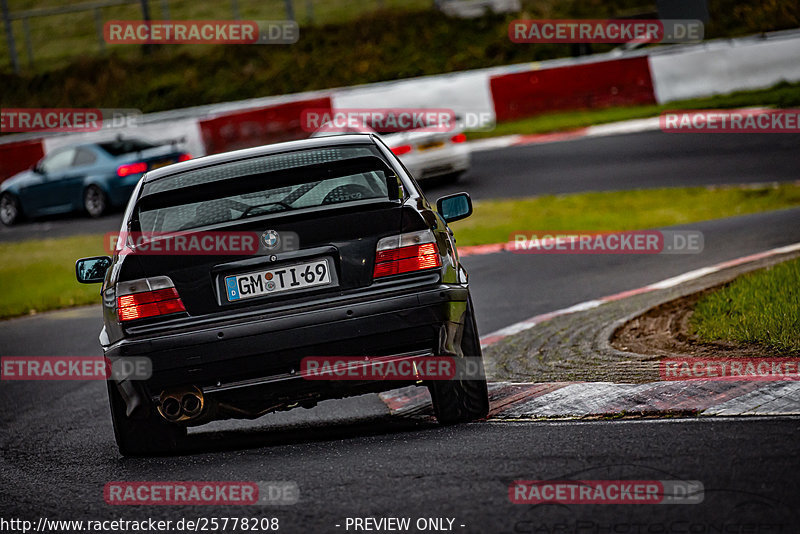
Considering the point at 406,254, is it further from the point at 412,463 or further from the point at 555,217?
the point at 555,217

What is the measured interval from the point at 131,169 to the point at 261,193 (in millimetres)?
14727

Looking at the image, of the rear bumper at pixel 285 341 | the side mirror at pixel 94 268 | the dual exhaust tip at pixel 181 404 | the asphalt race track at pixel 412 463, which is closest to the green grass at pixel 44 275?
the asphalt race track at pixel 412 463

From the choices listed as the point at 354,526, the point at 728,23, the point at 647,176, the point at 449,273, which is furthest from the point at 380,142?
the point at 728,23

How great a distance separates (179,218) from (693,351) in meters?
3.15

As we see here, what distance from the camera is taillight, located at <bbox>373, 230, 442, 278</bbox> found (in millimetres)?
5402

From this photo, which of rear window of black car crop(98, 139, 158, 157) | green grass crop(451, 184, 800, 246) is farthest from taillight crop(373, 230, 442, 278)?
rear window of black car crop(98, 139, 158, 157)

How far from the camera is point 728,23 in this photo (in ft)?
91.8

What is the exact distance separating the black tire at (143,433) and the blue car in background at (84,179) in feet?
45.6

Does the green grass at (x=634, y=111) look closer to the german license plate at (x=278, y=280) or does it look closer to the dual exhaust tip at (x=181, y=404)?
the german license plate at (x=278, y=280)

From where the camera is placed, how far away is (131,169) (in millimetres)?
20016

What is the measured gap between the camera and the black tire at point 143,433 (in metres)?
5.86

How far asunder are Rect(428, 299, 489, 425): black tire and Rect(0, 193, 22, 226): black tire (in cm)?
1789

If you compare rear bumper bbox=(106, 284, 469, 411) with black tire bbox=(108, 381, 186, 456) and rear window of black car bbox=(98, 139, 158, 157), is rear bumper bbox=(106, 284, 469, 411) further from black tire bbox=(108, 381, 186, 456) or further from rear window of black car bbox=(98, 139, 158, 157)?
rear window of black car bbox=(98, 139, 158, 157)

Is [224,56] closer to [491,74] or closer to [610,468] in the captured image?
[491,74]
